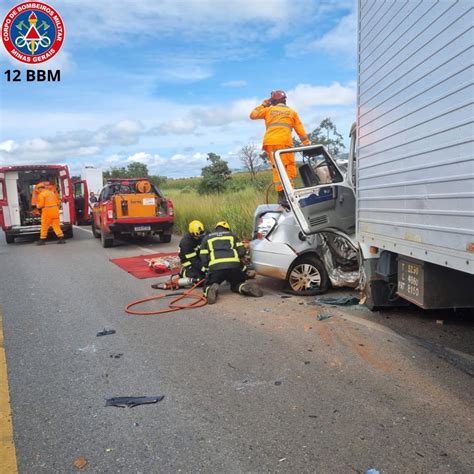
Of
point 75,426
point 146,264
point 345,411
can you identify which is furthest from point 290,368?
point 146,264

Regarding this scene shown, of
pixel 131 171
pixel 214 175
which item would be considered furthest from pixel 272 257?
pixel 131 171

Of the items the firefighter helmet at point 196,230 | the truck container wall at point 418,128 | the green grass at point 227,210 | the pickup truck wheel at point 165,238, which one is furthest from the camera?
the pickup truck wheel at point 165,238

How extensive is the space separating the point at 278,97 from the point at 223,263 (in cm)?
340

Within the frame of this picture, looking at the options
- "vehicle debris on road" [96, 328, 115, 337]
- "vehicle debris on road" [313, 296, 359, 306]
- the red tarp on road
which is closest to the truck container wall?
"vehicle debris on road" [313, 296, 359, 306]

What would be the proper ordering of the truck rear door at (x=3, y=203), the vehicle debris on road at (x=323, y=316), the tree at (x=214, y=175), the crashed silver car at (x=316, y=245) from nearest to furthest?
the vehicle debris on road at (x=323, y=316), the crashed silver car at (x=316, y=245), the truck rear door at (x=3, y=203), the tree at (x=214, y=175)

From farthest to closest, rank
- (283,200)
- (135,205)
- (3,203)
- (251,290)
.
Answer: (3,203) < (135,205) < (283,200) < (251,290)

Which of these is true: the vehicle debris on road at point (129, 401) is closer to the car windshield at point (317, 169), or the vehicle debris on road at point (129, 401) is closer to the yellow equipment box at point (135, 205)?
the car windshield at point (317, 169)

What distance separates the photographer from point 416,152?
11.4ft

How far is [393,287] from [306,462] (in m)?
2.84

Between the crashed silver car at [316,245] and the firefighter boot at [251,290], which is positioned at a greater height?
the crashed silver car at [316,245]

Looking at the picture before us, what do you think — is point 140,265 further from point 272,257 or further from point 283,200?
point 272,257

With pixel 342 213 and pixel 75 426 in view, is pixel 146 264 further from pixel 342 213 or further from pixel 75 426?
pixel 75 426

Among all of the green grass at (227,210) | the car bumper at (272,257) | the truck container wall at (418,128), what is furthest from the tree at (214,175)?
the truck container wall at (418,128)

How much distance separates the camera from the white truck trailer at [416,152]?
285cm
